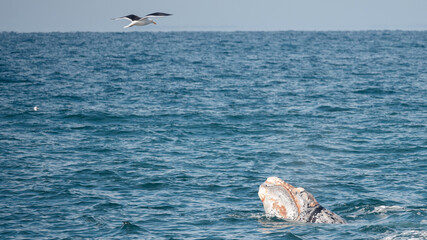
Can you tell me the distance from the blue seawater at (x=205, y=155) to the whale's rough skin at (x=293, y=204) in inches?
12.8

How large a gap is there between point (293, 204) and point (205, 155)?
10921mm

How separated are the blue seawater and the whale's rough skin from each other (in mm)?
326

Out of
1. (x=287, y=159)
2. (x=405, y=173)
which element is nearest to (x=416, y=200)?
Answer: (x=405, y=173)

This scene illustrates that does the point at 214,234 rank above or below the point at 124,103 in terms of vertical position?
below

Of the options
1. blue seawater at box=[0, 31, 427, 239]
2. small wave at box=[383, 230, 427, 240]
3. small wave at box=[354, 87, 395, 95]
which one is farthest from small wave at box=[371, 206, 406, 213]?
small wave at box=[354, 87, 395, 95]

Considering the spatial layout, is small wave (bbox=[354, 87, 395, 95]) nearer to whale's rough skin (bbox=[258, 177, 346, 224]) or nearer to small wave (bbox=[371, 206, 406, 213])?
small wave (bbox=[371, 206, 406, 213])

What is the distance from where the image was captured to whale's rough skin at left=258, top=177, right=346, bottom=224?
17.1 metres

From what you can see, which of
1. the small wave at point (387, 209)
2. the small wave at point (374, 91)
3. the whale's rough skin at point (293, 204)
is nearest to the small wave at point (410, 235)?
the whale's rough skin at point (293, 204)

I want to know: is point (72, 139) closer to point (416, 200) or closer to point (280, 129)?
point (280, 129)

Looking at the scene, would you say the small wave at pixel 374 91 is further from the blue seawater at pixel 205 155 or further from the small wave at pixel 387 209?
the small wave at pixel 387 209

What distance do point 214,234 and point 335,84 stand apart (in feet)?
130

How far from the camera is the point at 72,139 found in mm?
31156

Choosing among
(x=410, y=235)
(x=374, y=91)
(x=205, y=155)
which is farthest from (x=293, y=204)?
(x=374, y=91)

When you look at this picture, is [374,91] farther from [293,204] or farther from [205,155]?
[293,204]
